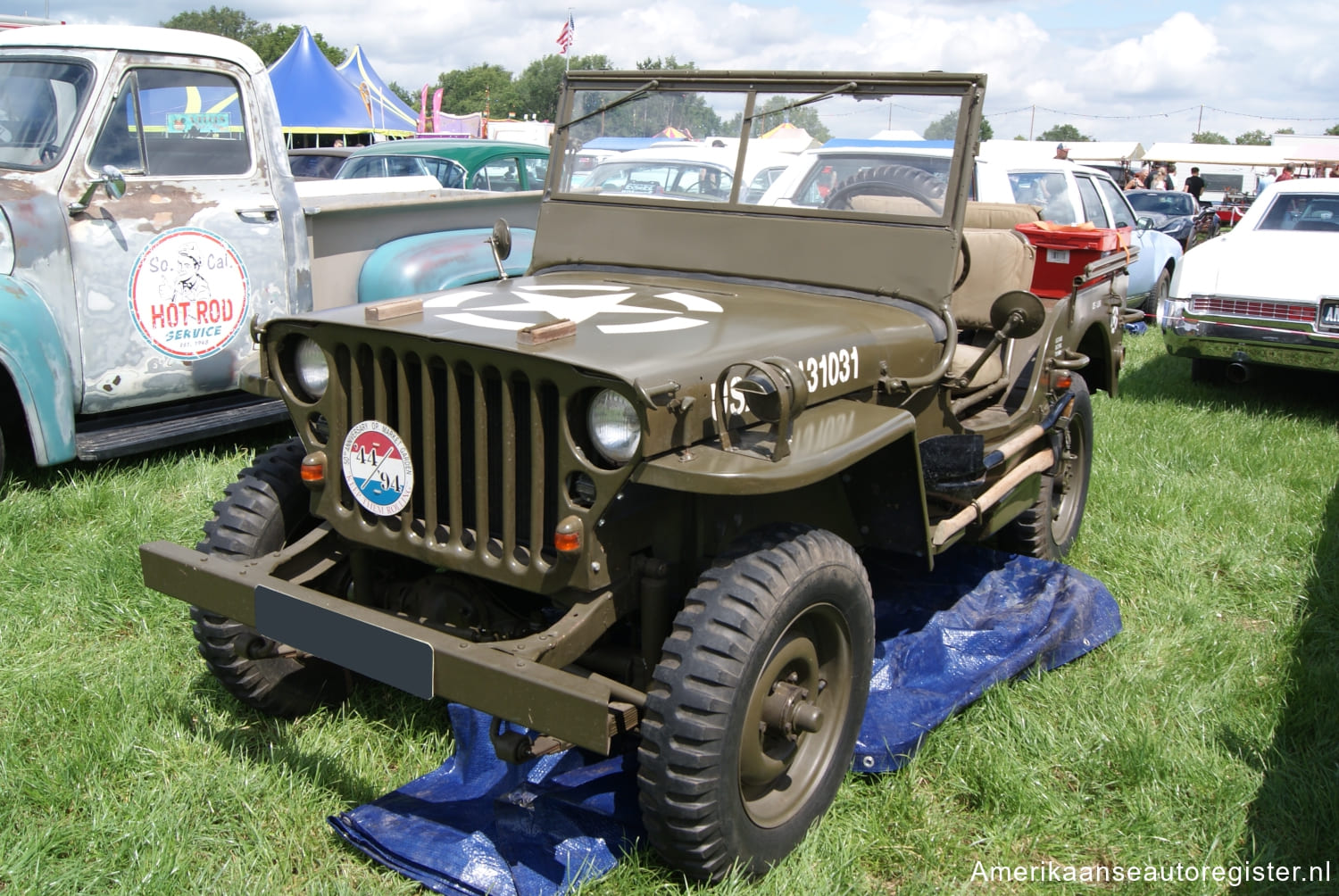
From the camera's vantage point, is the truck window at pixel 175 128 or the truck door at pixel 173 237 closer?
the truck door at pixel 173 237

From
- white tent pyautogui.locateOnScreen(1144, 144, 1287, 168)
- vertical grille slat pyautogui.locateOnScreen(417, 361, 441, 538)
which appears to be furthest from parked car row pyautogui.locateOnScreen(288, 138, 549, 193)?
white tent pyautogui.locateOnScreen(1144, 144, 1287, 168)

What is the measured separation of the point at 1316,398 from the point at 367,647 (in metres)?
7.49

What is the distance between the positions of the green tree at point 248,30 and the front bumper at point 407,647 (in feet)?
206

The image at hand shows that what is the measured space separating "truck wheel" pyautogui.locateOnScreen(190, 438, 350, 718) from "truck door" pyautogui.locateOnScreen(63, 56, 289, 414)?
2169 mm

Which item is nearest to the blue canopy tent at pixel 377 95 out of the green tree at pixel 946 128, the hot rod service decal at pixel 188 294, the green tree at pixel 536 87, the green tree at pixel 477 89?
the hot rod service decal at pixel 188 294

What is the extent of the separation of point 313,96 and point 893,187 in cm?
1604

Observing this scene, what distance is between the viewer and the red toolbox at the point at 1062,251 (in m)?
4.59

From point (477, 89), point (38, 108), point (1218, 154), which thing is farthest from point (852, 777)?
point (477, 89)

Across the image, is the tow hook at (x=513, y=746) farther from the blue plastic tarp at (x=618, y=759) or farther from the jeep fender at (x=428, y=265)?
the jeep fender at (x=428, y=265)

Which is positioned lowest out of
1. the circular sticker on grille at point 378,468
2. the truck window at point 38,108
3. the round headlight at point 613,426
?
the circular sticker on grille at point 378,468

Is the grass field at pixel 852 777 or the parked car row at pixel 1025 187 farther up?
the parked car row at pixel 1025 187

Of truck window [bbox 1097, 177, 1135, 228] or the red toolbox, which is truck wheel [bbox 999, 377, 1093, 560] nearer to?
the red toolbox

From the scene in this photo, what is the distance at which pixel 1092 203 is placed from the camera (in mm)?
8828

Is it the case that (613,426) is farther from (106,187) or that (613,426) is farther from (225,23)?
(225,23)
